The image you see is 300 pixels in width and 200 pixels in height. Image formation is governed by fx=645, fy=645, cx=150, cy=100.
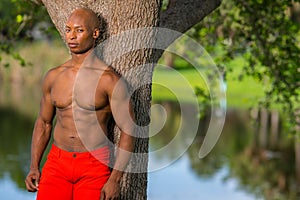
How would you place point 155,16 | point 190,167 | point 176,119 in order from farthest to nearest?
point 176,119 < point 190,167 < point 155,16

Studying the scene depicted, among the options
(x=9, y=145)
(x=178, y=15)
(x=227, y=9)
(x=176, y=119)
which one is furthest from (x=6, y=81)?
(x=178, y=15)

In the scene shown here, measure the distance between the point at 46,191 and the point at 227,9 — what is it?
6743 mm

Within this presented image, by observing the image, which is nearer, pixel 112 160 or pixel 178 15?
pixel 112 160

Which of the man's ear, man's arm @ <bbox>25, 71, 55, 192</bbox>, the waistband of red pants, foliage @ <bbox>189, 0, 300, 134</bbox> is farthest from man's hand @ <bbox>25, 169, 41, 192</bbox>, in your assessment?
foliage @ <bbox>189, 0, 300, 134</bbox>

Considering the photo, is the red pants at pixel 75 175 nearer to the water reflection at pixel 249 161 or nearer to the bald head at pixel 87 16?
the bald head at pixel 87 16

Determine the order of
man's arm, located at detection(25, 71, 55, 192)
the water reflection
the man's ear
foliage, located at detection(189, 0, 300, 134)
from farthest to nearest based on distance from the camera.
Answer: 1. the water reflection
2. foliage, located at detection(189, 0, 300, 134)
3. man's arm, located at detection(25, 71, 55, 192)
4. the man's ear

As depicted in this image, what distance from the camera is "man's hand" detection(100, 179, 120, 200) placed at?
3988 millimetres

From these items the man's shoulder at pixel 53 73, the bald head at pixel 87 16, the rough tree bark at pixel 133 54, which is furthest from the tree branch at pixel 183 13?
the man's shoulder at pixel 53 73

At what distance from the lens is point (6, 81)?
38.2m

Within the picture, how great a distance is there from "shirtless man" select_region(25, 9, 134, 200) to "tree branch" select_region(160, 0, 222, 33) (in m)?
2.04

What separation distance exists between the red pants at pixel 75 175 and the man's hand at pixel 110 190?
4 centimetres

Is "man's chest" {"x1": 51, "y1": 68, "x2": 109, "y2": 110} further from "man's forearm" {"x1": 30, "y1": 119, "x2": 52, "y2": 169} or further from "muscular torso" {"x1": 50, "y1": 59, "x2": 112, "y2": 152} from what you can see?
"man's forearm" {"x1": 30, "y1": 119, "x2": 52, "y2": 169}

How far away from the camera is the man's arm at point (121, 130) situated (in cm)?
401

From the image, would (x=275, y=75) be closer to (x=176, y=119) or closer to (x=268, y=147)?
(x=268, y=147)
